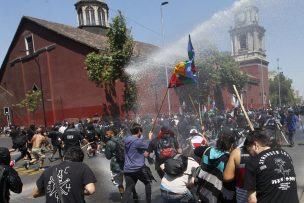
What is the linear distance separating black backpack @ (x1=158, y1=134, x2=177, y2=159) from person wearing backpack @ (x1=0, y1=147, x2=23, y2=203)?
2653mm

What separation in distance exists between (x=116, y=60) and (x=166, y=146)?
19229 mm

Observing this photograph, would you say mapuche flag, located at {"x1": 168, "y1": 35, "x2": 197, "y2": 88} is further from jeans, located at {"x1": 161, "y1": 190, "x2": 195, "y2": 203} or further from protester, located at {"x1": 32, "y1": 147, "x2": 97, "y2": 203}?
protester, located at {"x1": 32, "y1": 147, "x2": 97, "y2": 203}

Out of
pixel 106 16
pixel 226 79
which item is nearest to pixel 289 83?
pixel 226 79

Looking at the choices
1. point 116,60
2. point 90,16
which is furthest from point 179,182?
point 90,16

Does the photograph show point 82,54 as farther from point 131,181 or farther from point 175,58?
point 131,181

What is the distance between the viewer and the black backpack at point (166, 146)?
6.21 meters

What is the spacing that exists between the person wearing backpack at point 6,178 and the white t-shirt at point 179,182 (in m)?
1.85

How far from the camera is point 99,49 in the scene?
1128 inches

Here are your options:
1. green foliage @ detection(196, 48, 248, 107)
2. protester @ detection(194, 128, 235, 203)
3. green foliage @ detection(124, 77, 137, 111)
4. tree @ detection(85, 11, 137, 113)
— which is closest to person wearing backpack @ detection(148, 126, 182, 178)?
protester @ detection(194, 128, 235, 203)

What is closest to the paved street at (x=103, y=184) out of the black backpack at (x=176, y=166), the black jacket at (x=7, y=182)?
the black backpack at (x=176, y=166)

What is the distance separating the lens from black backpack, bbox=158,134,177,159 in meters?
6.21

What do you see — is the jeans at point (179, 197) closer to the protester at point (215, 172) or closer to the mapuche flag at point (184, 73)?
the protester at point (215, 172)

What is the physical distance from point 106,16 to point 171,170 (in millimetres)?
38614

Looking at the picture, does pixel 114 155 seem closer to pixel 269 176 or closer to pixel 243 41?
pixel 269 176
